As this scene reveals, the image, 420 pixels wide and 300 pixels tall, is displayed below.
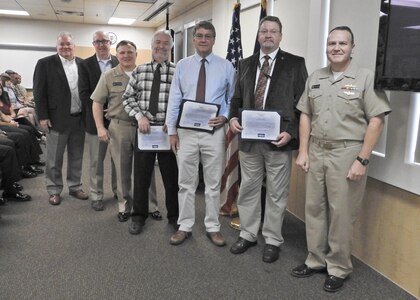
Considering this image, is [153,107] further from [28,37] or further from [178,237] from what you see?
[28,37]

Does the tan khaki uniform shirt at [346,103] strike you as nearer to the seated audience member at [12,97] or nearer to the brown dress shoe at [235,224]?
the brown dress shoe at [235,224]

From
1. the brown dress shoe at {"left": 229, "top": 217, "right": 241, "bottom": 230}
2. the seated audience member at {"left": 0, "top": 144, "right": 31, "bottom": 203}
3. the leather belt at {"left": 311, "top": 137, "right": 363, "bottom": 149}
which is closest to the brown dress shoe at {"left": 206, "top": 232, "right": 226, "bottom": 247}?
the brown dress shoe at {"left": 229, "top": 217, "right": 241, "bottom": 230}

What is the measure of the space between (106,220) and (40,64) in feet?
5.30

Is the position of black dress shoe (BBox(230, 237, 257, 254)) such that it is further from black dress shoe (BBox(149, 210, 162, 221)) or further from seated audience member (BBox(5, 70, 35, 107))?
seated audience member (BBox(5, 70, 35, 107))

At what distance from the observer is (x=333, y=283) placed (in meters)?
2.27

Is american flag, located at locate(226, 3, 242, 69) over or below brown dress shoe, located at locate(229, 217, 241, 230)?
over

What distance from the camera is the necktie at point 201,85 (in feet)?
8.80

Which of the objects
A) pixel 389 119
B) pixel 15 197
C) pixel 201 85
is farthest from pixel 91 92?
pixel 389 119

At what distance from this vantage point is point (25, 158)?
4.71 metres

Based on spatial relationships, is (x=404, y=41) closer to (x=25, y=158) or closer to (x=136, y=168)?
(x=136, y=168)

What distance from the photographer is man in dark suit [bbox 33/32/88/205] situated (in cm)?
364

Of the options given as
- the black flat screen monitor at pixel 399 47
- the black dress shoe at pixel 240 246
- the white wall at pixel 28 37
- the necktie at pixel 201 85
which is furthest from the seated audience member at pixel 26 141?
the white wall at pixel 28 37

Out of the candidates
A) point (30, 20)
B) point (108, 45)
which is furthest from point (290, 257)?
point (30, 20)

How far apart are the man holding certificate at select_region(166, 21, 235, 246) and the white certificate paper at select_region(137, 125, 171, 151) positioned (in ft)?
0.44
